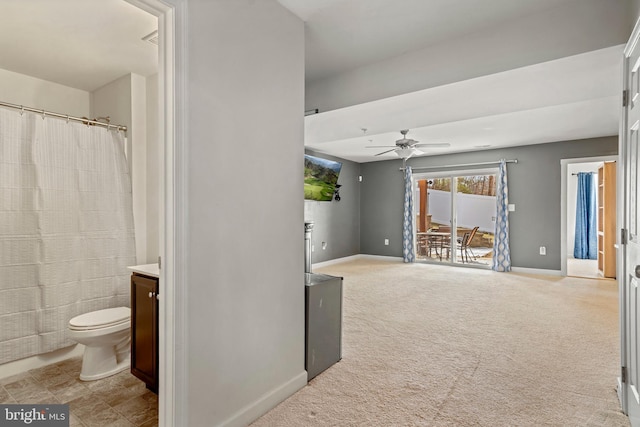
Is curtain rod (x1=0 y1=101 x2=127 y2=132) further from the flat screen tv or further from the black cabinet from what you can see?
the flat screen tv

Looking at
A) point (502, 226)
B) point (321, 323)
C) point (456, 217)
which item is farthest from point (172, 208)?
point (456, 217)

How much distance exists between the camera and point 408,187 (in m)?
7.38

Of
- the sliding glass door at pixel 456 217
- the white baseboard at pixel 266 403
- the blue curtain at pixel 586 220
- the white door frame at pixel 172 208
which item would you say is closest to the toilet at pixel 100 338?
the white door frame at pixel 172 208

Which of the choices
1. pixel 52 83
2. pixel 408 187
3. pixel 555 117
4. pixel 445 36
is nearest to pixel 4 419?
pixel 52 83

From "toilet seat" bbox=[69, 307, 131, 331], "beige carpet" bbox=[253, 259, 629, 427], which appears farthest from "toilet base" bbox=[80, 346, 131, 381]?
"beige carpet" bbox=[253, 259, 629, 427]

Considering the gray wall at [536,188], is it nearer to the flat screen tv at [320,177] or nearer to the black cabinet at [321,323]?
the flat screen tv at [320,177]

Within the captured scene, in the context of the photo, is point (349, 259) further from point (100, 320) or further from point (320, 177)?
point (100, 320)

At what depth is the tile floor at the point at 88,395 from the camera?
1.88 metres

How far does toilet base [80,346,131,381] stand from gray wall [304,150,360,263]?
446cm

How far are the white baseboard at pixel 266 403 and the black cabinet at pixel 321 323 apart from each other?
134 millimetres

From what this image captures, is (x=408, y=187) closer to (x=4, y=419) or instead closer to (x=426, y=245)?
(x=426, y=245)

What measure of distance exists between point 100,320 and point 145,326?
1.47 feet

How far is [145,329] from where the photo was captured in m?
2.14

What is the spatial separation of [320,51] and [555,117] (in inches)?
139
